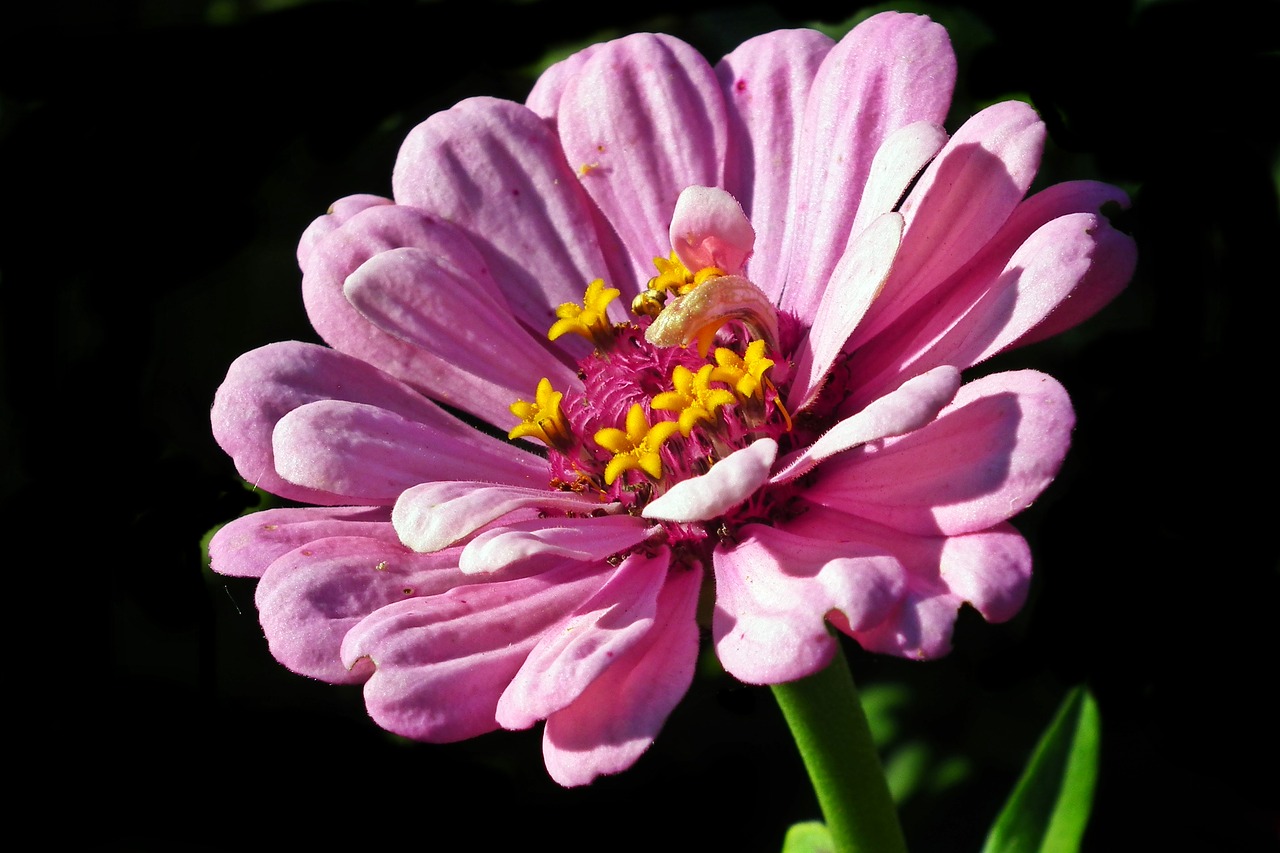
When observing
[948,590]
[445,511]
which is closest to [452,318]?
[445,511]

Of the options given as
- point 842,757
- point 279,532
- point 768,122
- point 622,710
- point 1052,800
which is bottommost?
point 1052,800

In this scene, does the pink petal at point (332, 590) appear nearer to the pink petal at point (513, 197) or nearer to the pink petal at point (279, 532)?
the pink petal at point (279, 532)

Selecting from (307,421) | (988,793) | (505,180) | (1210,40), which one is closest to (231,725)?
(307,421)

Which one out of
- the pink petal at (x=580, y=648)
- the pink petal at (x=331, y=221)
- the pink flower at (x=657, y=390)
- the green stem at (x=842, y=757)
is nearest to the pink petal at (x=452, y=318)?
the pink flower at (x=657, y=390)

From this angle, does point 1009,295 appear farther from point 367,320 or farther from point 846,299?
point 367,320

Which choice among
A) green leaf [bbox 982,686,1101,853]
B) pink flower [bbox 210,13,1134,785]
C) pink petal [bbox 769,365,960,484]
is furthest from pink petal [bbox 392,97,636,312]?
green leaf [bbox 982,686,1101,853]

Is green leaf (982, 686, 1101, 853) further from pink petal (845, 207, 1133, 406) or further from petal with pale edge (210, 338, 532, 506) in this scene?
petal with pale edge (210, 338, 532, 506)

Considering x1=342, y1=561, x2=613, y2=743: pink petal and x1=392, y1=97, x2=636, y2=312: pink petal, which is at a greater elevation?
x1=392, y1=97, x2=636, y2=312: pink petal
